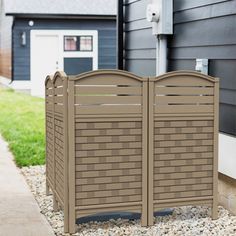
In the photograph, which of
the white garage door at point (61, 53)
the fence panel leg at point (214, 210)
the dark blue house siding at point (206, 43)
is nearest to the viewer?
the fence panel leg at point (214, 210)

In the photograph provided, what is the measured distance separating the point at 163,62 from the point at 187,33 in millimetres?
614

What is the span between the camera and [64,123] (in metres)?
4.57

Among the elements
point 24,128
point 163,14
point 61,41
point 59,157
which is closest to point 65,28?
point 61,41

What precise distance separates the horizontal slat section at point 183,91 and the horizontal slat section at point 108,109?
211 mm

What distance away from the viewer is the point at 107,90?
4641mm

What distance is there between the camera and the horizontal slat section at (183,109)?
15.6ft

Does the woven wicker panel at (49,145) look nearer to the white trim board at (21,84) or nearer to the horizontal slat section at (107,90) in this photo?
the horizontal slat section at (107,90)

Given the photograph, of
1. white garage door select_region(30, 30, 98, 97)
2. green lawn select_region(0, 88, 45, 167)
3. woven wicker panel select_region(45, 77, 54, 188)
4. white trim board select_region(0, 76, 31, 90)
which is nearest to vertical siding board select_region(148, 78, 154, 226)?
woven wicker panel select_region(45, 77, 54, 188)

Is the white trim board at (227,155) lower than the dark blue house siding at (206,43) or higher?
lower

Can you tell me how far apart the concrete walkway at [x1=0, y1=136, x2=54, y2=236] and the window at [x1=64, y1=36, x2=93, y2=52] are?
13.8 metres

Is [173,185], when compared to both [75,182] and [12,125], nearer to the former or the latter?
[75,182]

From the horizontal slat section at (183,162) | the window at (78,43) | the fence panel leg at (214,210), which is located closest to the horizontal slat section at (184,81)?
the horizontal slat section at (183,162)

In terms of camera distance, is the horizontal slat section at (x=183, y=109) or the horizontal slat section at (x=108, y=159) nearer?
the horizontal slat section at (x=108, y=159)

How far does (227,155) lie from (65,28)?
52.8ft
